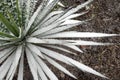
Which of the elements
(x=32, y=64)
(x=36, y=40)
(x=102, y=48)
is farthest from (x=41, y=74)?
(x=102, y=48)

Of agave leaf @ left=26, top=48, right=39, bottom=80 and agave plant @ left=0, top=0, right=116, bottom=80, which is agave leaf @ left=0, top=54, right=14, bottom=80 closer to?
agave plant @ left=0, top=0, right=116, bottom=80

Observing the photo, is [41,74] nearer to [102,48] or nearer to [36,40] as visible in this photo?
[36,40]

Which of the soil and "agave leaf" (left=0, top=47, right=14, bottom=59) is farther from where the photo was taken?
the soil

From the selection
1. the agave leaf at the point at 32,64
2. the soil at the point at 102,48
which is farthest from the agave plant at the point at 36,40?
the soil at the point at 102,48

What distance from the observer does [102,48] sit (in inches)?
146

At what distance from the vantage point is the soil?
349 cm

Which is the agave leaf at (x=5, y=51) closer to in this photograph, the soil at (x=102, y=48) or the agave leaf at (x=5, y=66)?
the agave leaf at (x=5, y=66)

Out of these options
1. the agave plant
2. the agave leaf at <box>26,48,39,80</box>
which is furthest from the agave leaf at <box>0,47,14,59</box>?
the agave leaf at <box>26,48,39,80</box>

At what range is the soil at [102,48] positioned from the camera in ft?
11.5

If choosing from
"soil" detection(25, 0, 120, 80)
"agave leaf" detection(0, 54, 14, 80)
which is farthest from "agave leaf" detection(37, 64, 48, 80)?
"soil" detection(25, 0, 120, 80)

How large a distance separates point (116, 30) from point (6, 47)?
5.16 ft

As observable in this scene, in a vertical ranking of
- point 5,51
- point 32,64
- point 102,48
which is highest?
point 5,51

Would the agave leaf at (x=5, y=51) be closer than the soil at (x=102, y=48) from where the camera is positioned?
Yes

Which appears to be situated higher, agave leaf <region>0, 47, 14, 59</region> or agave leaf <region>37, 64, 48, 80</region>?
agave leaf <region>0, 47, 14, 59</region>
